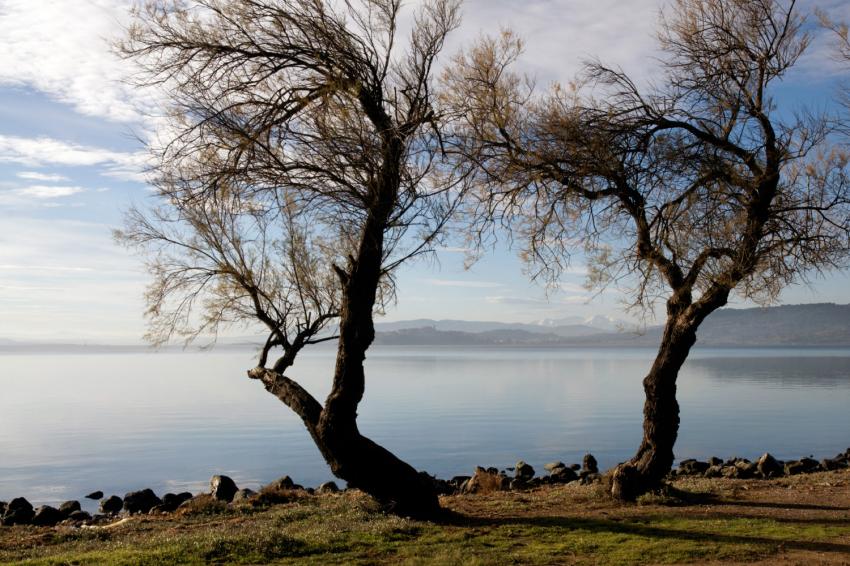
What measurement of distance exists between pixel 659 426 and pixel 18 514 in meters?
17.3

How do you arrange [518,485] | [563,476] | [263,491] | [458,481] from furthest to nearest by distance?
[458,481] → [563,476] → [518,485] → [263,491]

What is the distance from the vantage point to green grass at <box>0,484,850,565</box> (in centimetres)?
1123

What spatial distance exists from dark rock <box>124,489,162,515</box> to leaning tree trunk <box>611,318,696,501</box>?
15137 millimetres

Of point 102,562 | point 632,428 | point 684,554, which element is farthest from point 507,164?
point 632,428

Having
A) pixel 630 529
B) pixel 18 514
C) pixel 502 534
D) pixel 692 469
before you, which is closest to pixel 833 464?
pixel 692 469

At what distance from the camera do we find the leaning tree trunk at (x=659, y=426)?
53.6 feet

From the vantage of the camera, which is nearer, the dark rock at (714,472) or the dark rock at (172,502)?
the dark rock at (172,502)

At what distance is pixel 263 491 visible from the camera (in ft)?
68.7

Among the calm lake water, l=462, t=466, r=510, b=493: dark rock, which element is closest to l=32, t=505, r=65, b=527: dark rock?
the calm lake water

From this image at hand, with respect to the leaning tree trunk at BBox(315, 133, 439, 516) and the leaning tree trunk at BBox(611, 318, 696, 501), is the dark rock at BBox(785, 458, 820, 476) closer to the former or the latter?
the leaning tree trunk at BBox(611, 318, 696, 501)

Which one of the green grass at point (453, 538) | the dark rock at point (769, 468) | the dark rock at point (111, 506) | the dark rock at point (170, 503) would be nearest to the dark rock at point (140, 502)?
the dark rock at point (170, 503)

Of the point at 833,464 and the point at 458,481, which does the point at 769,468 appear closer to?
the point at 833,464

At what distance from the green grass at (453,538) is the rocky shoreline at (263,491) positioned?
12.7 ft

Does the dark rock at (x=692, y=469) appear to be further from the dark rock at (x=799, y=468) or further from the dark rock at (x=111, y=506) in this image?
the dark rock at (x=111, y=506)
